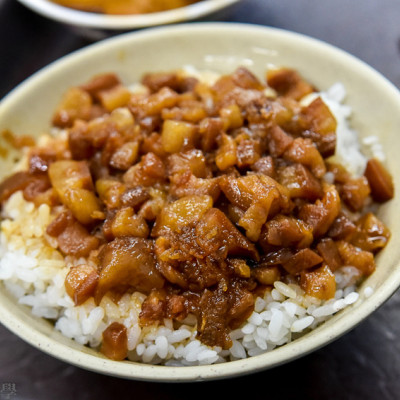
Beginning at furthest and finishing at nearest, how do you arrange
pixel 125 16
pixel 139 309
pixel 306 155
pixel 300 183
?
pixel 125 16 < pixel 306 155 < pixel 300 183 < pixel 139 309

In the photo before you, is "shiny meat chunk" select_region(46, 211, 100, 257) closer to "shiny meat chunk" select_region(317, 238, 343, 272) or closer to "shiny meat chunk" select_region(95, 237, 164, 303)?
"shiny meat chunk" select_region(95, 237, 164, 303)

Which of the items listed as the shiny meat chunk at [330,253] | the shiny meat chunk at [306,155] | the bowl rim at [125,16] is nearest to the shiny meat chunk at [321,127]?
the shiny meat chunk at [306,155]

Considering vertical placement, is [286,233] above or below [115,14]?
below

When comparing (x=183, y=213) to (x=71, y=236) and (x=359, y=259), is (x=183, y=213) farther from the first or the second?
(x=359, y=259)

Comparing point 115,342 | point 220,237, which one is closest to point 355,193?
point 220,237

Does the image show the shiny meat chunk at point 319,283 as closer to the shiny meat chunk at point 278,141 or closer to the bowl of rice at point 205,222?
the bowl of rice at point 205,222

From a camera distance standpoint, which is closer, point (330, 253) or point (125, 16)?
point (330, 253)

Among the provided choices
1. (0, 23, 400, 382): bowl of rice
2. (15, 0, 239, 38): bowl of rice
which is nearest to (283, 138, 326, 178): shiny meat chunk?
(0, 23, 400, 382): bowl of rice
